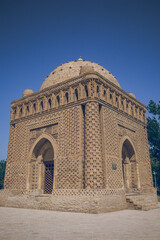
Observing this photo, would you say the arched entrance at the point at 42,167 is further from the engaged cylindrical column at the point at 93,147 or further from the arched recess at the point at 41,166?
the engaged cylindrical column at the point at 93,147

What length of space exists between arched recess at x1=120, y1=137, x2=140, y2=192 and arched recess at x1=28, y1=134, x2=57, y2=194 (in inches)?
187

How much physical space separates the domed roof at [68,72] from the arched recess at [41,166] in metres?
4.33

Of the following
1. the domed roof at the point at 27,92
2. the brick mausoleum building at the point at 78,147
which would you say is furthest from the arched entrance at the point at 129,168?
the domed roof at the point at 27,92

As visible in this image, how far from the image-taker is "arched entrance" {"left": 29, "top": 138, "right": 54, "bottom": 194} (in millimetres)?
13016

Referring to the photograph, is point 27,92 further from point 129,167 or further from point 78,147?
point 129,167

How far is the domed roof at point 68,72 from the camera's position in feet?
48.8

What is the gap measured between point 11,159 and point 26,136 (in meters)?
1.90

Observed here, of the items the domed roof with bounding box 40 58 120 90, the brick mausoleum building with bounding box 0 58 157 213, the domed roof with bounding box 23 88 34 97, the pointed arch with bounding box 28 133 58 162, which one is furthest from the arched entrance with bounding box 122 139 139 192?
the domed roof with bounding box 23 88 34 97

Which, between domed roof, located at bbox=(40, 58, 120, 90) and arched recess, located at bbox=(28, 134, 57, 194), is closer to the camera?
arched recess, located at bbox=(28, 134, 57, 194)

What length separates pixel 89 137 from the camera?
10.4 meters

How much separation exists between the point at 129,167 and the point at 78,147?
5.23 meters

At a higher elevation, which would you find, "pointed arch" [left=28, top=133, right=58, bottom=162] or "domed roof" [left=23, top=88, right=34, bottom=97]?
"domed roof" [left=23, top=88, right=34, bottom=97]

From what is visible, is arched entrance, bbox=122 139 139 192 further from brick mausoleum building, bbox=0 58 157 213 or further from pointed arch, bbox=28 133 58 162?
pointed arch, bbox=28 133 58 162

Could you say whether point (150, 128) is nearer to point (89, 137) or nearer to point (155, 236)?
point (89, 137)
